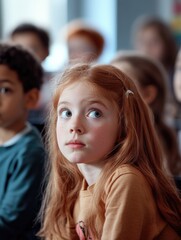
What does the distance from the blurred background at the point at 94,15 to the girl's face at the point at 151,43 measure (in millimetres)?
518

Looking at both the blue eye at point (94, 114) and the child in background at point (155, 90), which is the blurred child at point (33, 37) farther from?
the blue eye at point (94, 114)

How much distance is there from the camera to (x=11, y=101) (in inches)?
65.5

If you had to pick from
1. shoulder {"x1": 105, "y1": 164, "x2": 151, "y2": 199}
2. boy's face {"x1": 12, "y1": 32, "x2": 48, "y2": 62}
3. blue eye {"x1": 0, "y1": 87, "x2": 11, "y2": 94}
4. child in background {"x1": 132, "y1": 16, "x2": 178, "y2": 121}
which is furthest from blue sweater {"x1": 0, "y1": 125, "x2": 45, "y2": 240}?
child in background {"x1": 132, "y1": 16, "x2": 178, "y2": 121}

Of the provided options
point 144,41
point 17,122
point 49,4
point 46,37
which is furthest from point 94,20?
point 17,122

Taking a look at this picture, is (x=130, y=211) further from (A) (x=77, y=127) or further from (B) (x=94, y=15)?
(B) (x=94, y=15)

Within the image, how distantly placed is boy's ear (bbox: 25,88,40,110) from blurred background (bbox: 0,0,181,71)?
274 cm

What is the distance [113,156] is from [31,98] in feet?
1.90

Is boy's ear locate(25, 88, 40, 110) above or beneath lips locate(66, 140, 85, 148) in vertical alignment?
above

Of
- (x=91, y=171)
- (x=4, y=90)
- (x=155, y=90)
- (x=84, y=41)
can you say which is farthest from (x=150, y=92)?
(x=84, y=41)

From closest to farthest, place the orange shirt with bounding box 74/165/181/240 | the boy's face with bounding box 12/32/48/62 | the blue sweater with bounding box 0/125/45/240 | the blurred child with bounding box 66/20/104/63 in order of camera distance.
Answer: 1. the orange shirt with bounding box 74/165/181/240
2. the blue sweater with bounding box 0/125/45/240
3. the boy's face with bounding box 12/32/48/62
4. the blurred child with bounding box 66/20/104/63

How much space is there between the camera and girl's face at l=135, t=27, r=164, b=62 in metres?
3.82

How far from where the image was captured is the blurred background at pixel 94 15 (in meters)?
4.55

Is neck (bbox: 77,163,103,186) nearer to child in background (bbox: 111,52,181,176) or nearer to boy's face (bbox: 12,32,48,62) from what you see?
child in background (bbox: 111,52,181,176)

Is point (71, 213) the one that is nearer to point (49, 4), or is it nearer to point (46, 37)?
point (46, 37)
